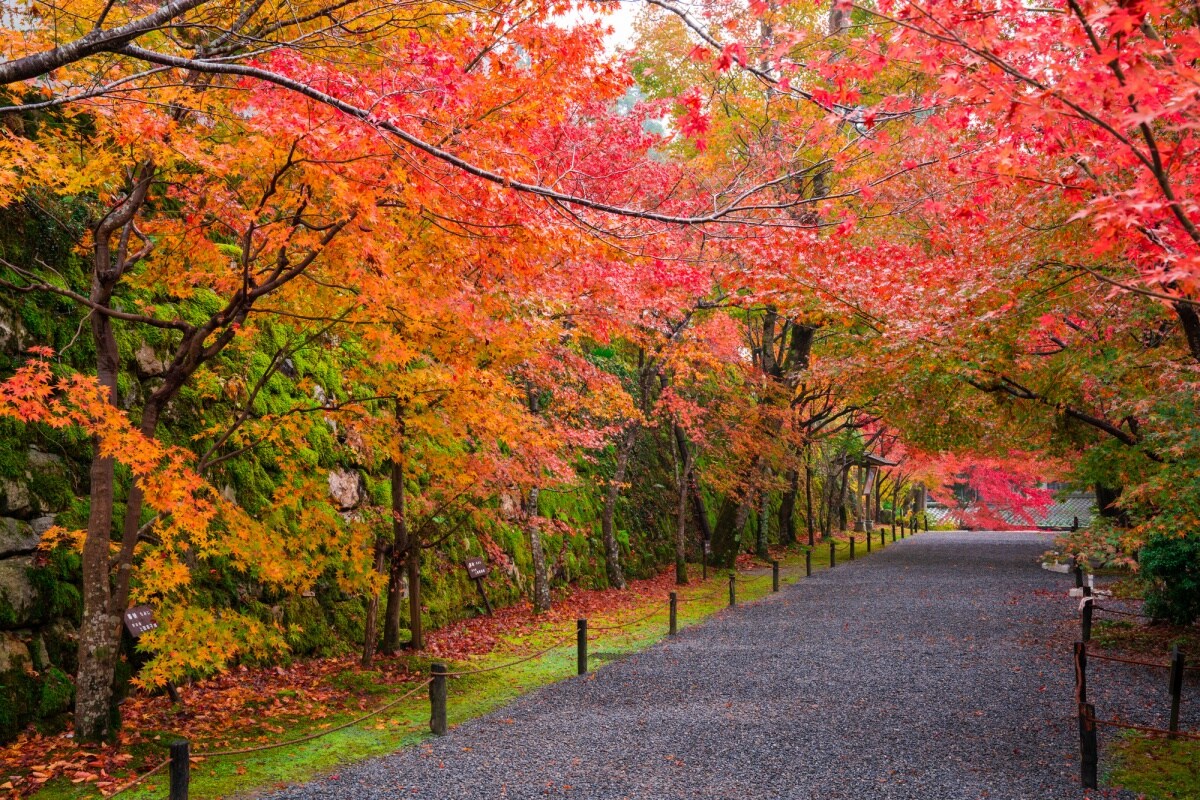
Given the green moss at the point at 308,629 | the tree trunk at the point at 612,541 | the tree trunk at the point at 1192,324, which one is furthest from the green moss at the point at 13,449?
the tree trunk at the point at 612,541

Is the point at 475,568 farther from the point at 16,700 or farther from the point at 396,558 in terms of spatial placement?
the point at 16,700

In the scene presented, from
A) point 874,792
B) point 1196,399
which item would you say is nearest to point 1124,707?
point 1196,399

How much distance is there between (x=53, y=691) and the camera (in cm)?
717

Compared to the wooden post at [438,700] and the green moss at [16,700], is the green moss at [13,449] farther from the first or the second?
the wooden post at [438,700]

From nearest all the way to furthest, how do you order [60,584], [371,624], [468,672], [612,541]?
[60,584]
[468,672]
[371,624]
[612,541]

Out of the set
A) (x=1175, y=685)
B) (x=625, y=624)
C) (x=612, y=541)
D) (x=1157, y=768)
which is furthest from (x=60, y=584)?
(x=612, y=541)

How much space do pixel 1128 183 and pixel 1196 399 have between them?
8.11 ft

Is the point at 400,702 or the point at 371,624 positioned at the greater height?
the point at 371,624

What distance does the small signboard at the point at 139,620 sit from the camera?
22.6 feet

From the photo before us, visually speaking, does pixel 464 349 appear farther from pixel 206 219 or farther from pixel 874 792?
pixel 874 792

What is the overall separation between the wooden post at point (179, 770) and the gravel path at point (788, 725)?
1064 mm

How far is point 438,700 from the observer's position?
7.80 m

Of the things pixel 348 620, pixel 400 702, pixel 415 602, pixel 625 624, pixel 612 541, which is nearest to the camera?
pixel 400 702

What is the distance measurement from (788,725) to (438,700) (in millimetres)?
3603
